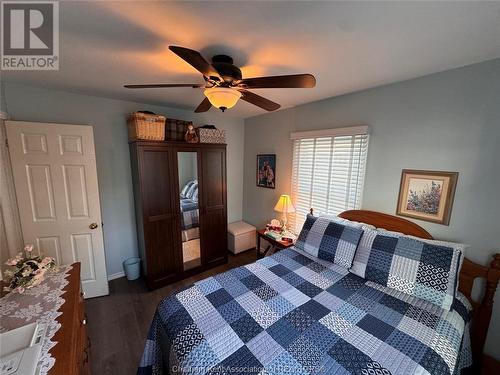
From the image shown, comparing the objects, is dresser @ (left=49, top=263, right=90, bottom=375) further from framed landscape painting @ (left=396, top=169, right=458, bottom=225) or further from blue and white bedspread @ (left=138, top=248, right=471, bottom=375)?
framed landscape painting @ (left=396, top=169, right=458, bottom=225)

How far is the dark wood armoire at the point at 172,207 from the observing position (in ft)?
8.09

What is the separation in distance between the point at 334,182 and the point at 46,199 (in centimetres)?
317

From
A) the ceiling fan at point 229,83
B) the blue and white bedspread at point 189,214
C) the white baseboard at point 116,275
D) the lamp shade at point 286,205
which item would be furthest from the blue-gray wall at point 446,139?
the white baseboard at point 116,275

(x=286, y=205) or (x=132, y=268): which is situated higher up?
(x=286, y=205)

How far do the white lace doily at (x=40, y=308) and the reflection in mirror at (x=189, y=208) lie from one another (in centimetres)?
142

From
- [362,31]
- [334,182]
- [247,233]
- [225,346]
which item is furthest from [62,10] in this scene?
[247,233]

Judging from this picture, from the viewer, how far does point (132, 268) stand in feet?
9.07

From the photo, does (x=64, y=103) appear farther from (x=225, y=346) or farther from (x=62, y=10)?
(x=225, y=346)

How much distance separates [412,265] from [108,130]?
11.2 ft

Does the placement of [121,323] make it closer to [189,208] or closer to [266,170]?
[189,208]

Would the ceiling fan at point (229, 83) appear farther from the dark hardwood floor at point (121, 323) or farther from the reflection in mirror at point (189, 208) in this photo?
the dark hardwood floor at point (121, 323)

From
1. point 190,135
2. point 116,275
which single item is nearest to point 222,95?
point 190,135

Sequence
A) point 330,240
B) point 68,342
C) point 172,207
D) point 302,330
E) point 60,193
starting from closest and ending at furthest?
point 68,342 < point 302,330 < point 330,240 < point 60,193 < point 172,207

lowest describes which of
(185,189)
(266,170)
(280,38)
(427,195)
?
(185,189)
